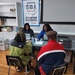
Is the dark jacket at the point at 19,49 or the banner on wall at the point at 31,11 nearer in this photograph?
the dark jacket at the point at 19,49

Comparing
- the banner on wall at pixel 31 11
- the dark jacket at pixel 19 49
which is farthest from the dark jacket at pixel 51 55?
the banner on wall at pixel 31 11

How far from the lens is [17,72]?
10.2 ft

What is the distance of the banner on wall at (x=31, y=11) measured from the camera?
178 inches

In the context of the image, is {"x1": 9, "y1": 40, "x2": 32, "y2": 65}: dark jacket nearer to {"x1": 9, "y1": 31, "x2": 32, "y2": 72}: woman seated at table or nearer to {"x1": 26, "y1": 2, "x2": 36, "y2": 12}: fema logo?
{"x1": 9, "y1": 31, "x2": 32, "y2": 72}: woman seated at table

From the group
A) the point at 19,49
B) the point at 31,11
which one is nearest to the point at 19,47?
the point at 19,49

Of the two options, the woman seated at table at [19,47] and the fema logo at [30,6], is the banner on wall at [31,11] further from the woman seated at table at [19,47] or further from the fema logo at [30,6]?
the woman seated at table at [19,47]

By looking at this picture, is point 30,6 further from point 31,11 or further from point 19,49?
point 19,49

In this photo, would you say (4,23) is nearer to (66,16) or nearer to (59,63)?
(66,16)

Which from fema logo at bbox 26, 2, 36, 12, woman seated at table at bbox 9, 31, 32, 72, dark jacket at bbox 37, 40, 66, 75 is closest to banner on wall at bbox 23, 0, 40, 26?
fema logo at bbox 26, 2, 36, 12

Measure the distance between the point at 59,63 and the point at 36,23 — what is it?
9.55ft

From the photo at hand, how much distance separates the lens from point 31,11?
463cm

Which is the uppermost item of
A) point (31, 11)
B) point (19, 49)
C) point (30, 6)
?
point (30, 6)

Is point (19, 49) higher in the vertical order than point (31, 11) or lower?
lower

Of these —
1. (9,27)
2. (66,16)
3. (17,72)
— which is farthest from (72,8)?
(17,72)
